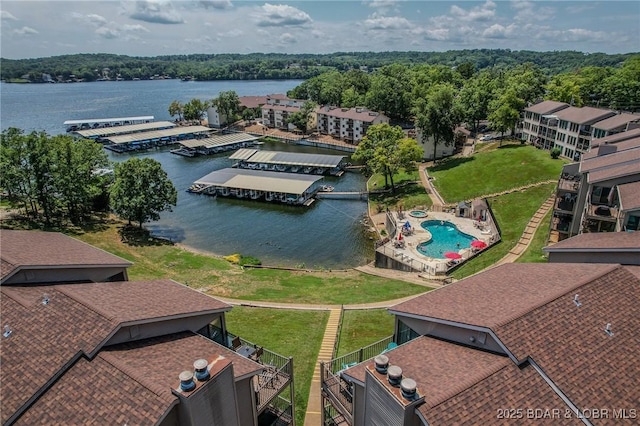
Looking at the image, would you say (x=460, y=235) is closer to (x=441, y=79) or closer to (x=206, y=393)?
(x=206, y=393)

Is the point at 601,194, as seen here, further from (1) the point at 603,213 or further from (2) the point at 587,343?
(2) the point at 587,343

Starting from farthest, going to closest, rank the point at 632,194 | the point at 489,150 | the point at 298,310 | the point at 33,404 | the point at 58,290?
1. the point at 489,150
2. the point at 298,310
3. the point at 632,194
4. the point at 58,290
5. the point at 33,404

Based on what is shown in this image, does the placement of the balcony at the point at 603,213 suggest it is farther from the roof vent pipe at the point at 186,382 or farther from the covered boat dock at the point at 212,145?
the covered boat dock at the point at 212,145

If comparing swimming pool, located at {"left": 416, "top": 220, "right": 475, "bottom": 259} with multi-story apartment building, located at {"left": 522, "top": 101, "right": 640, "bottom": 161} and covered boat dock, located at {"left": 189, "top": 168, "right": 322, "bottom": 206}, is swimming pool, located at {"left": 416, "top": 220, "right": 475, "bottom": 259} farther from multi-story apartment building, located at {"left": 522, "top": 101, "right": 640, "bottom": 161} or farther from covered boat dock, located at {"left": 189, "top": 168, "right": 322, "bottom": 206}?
multi-story apartment building, located at {"left": 522, "top": 101, "right": 640, "bottom": 161}

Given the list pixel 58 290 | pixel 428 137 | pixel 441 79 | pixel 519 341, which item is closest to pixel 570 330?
pixel 519 341

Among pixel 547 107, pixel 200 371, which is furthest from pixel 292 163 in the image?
pixel 200 371

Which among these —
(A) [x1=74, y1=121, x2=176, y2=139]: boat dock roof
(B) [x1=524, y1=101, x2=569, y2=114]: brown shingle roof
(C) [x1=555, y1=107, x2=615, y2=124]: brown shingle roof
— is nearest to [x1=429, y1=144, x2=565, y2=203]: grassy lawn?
(C) [x1=555, y1=107, x2=615, y2=124]: brown shingle roof
